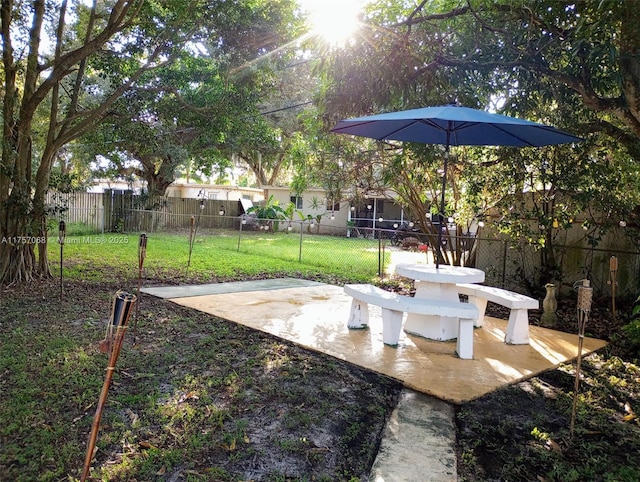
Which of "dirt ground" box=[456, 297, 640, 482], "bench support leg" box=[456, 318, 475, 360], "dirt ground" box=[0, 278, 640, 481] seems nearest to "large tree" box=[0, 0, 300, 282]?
"dirt ground" box=[0, 278, 640, 481]

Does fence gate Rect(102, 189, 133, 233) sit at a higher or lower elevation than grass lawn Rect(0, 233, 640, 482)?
higher

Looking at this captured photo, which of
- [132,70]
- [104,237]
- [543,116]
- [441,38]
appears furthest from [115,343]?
[104,237]

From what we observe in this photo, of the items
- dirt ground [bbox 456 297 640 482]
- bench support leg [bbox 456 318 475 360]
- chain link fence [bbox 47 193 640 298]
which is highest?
chain link fence [bbox 47 193 640 298]

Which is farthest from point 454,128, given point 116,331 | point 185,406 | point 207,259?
point 207,259

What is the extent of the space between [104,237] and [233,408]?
1370 cm

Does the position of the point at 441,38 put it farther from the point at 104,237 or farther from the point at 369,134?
the point at 104,237

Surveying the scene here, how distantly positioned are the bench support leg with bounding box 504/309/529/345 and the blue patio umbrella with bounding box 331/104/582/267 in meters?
1.04

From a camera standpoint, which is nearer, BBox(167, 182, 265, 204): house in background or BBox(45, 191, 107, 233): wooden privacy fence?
BBox(45, 191, 107, 233): wooden privacy fence

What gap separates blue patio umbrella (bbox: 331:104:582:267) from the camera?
430 centimetres

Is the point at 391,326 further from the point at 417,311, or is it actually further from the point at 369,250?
the point at 369,250

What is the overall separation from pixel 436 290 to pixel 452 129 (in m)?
1.88

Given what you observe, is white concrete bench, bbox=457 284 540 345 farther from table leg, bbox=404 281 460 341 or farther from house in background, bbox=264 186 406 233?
house in background, bbox=264 186 406 233

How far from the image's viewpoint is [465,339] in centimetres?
456

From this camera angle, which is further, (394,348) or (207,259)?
(207,259)
